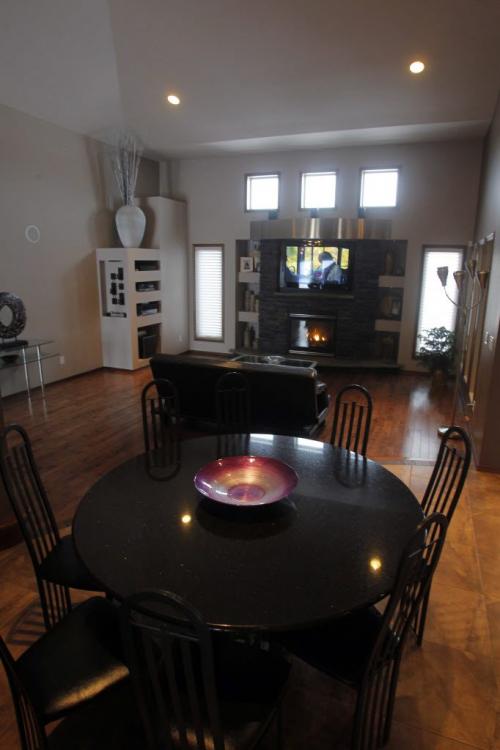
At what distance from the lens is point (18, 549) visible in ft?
9.43

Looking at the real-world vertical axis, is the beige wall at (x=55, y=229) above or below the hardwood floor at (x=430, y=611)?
above

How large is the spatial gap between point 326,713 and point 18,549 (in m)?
1.99

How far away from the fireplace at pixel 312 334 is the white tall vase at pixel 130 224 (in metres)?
2.71

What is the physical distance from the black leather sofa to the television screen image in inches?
129

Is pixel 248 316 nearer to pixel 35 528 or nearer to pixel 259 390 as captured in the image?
pixel 259 390

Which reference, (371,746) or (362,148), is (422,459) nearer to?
(371,746)

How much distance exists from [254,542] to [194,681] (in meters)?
0.54

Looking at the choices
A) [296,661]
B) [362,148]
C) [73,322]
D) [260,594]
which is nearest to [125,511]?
[260,594]

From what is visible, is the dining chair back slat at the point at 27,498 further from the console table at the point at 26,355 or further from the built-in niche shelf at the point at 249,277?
the built-in niche shelf at the point at 249,277

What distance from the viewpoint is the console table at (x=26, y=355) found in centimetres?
553

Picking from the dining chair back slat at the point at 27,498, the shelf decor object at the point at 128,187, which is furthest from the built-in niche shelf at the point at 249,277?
the dining chair back slat at the point at 27,498

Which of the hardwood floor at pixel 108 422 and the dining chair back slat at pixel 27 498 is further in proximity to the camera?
the hardwood floor at pixel 108 422

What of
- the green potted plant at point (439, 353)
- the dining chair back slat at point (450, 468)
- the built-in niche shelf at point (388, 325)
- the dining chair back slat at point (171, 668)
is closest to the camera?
the dining chair back slat at point (171, 668)

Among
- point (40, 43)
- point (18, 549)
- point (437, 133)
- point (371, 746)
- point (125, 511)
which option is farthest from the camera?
point (437, 133)
